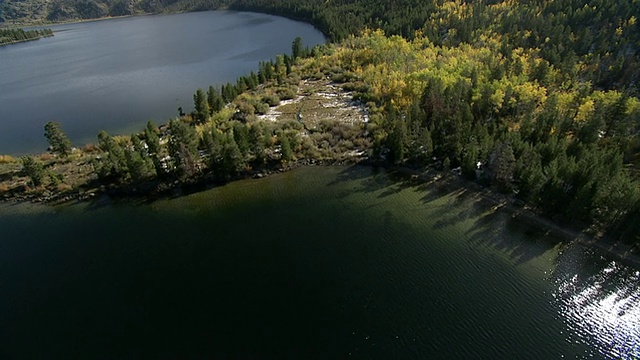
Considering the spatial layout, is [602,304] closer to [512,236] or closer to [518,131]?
[512,236]

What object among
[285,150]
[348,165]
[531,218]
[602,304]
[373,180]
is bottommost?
[602,304]

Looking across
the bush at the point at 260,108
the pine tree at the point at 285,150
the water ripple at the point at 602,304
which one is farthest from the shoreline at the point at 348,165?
the bush at the point at 260,108

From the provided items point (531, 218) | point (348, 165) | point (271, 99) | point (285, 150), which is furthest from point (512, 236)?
point (271, 99)

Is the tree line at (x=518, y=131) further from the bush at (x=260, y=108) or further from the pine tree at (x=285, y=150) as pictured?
the bush at (x=260, y=108)

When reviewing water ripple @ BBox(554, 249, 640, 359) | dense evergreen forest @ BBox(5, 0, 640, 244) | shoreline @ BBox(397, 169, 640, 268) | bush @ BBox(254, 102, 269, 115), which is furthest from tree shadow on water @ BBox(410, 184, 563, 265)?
bush @ BBox(254, 102, 269, 115)

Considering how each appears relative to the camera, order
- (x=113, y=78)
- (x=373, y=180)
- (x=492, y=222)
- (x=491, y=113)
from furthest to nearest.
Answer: (x=113, y=78), (x=491, y=113), (x=373, y=180), (x=492, y=222)

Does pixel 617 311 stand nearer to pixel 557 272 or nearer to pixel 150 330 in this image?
pixel 557 272
